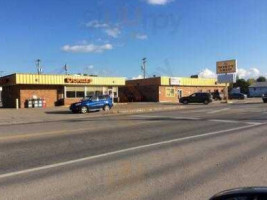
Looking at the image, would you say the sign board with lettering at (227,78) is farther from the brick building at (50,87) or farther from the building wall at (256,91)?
the building wall at (256,91)

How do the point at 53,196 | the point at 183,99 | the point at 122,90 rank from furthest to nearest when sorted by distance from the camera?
the point at 122,90 < the point at 183,99 < the point at 53,196

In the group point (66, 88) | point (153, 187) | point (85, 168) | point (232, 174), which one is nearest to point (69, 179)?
point (85, 168)

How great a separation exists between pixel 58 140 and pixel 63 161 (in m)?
4.57

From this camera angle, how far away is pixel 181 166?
9406 mm

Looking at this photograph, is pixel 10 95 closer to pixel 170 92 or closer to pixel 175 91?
pixel 170 92

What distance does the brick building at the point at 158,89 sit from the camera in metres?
64.6

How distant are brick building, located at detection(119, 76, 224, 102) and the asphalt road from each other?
160 feet

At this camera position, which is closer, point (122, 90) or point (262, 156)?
point (262, 156)

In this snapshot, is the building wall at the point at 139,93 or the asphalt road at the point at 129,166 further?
the building wall at the point at 139,93

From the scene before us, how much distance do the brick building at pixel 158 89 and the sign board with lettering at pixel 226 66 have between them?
19.2 feet

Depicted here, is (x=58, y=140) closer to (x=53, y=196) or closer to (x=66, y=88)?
(x=53, y=196)

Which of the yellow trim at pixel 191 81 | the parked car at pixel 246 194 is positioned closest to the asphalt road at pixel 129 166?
the parked car at pixel 246 194

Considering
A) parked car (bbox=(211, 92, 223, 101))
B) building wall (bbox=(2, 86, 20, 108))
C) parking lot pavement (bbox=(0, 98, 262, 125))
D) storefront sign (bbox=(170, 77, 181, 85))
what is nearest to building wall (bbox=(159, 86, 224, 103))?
storefront sign (bbox=(170, 77, 181, 85))

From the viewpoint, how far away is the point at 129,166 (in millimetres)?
9477
